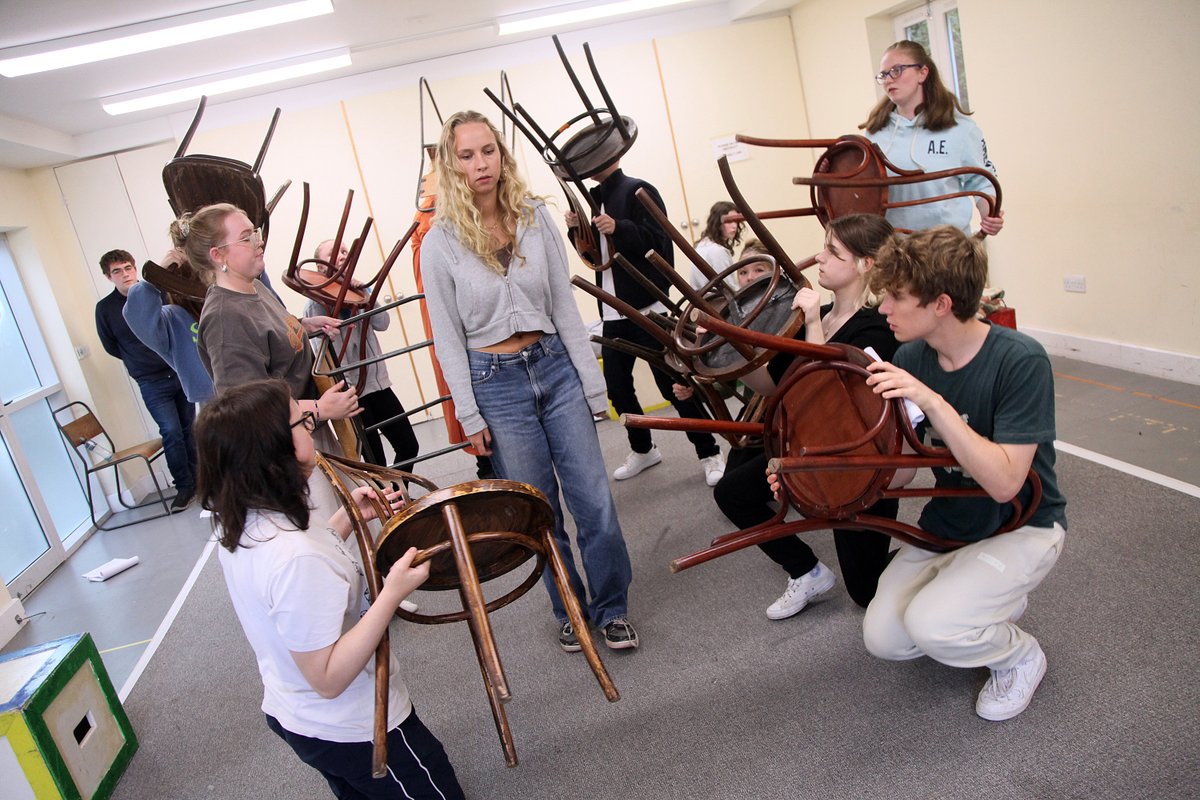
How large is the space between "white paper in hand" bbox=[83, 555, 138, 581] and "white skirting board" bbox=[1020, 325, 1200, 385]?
505cm

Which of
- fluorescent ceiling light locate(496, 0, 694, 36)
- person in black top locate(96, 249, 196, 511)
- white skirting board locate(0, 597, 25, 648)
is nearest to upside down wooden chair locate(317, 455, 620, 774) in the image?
white skirting board locate(0, 597, 25, 648)

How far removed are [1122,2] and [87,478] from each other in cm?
600

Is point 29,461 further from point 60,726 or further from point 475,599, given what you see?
point 475,599

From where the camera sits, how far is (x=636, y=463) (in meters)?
3.70

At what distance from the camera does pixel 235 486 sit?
137cm

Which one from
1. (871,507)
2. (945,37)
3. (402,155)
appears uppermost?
(402,155)

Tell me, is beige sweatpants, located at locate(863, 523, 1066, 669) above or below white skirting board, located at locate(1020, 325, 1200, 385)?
above

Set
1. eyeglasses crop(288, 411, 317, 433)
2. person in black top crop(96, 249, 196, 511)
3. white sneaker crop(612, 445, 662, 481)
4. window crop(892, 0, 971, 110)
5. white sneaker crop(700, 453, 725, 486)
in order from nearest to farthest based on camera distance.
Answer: eyeglasses crop(288, 411, 317, 433) → white sneaker crop(700, 453, 725, 486) → white sneaker crop(612, 445, 662, 481) → window crop(892, 0, 971, 110) → person in black top crop(96, 249, 196, 511)

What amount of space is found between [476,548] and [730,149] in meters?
5.16

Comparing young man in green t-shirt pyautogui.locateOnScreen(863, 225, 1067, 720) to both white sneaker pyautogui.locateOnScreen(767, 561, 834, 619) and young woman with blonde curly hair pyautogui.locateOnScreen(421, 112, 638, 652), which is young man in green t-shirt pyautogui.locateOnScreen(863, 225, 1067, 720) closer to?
white sneaker pyautogui.locateOnScreen(767, 561, 834, 619)

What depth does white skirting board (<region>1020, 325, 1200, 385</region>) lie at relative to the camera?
3.43 metres

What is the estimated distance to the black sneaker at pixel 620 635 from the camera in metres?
2.30

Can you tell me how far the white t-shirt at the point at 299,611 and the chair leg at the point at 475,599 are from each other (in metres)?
0.24

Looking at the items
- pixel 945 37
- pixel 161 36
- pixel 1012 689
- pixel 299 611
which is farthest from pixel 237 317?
pixel 945 37
